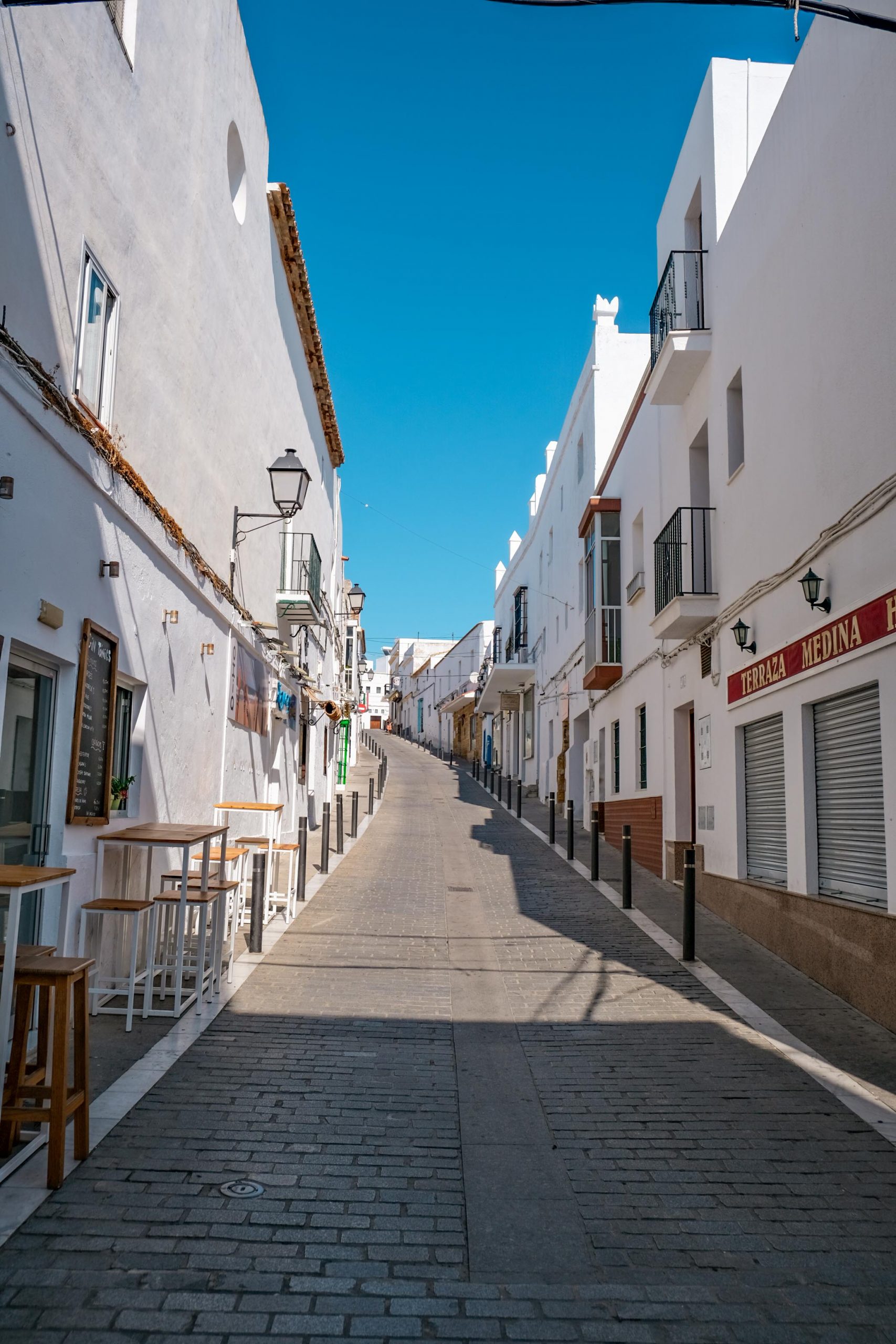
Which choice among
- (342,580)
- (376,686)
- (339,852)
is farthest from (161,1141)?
(376,686)

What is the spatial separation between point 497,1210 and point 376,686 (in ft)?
361

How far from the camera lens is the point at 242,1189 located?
4.52 m

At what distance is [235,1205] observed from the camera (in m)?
4.36

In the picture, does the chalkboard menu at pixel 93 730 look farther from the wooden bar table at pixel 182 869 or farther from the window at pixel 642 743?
the window at pixel 642 743

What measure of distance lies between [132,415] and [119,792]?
9.67ft

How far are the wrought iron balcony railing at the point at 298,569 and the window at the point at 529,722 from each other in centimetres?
1505

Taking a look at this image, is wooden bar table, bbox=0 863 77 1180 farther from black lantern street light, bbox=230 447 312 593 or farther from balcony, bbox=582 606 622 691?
balcony, bbox=582 606 622 691

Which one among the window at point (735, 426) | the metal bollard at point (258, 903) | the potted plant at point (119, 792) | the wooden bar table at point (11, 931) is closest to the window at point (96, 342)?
the potted plant at point (119, 792)

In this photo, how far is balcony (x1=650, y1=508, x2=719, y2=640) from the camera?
12.1 meters

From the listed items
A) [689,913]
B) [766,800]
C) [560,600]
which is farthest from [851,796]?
[560,600]

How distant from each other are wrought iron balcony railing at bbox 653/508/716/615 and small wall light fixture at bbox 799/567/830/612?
3659mm

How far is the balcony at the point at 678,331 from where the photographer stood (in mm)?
12570

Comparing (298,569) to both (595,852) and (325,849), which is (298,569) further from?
(595,852)

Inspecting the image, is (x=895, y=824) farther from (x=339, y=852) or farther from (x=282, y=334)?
(x=282, y=334)
